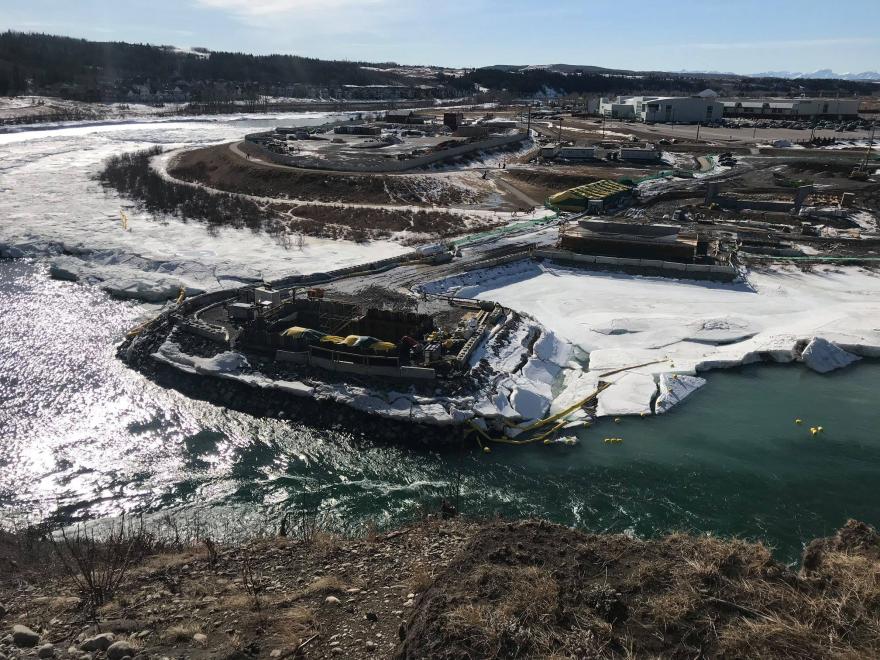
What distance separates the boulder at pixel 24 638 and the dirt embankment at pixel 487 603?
0.09 feet

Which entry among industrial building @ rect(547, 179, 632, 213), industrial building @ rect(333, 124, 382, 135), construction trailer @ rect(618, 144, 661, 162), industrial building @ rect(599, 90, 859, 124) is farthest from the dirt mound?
industrial building @ rect(599, 90, 859, 124)

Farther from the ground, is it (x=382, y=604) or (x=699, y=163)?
(x=699, y=163)

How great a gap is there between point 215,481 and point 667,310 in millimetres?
20838

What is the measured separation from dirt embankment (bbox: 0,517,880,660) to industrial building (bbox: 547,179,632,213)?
3500cm

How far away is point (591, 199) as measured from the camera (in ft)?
148

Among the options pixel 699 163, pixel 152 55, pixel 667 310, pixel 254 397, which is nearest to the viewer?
pixel 254 397

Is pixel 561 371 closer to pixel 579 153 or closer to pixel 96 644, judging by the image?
pixel 96 644

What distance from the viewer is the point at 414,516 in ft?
52.4

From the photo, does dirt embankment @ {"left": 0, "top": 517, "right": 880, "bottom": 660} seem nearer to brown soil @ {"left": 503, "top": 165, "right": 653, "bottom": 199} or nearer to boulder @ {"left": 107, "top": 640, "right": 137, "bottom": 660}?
→ boulder @ {"left": 107, "top": 640, "right": 137, "bottom": 660}

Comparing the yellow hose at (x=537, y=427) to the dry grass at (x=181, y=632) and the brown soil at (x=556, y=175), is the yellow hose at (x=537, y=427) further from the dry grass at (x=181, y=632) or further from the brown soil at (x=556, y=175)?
the brown soil at (x=556, y=175)

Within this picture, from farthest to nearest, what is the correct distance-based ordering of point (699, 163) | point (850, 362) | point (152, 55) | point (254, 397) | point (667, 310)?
1. point (152, 55)
2. point (699, 163)
3. point (667, 310)
4. point (850, 362)
5. point (254, 397)

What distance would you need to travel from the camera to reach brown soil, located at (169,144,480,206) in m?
50.8

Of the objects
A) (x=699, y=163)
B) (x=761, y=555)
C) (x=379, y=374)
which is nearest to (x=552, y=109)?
(x=699, y=163)

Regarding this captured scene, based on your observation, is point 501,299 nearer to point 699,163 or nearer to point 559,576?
point 559,576
